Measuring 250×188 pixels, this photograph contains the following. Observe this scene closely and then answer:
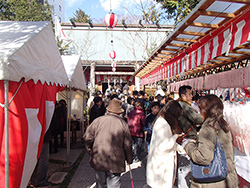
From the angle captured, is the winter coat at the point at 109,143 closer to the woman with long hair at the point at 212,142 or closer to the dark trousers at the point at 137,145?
the woman with long hair at the point at 212,142

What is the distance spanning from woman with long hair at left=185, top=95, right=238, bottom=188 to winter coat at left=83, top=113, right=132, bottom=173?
3.29ft

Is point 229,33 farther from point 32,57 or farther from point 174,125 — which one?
point 32,57

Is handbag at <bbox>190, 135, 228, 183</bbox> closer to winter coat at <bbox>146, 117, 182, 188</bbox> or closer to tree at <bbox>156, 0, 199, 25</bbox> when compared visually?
winter coat at <bbox>146, 117, 182, 188</bbox>

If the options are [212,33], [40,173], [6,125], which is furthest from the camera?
[40,173]

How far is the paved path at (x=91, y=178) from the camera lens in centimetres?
401

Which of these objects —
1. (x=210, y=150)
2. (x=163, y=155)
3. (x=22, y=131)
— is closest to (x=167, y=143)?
(x=163, y=155)

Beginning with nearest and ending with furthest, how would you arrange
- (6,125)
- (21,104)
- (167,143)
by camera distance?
(6,125)
(167,143)
(21,104)

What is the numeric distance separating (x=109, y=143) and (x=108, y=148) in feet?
0.23

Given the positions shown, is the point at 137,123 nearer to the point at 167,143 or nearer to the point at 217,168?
the point at 167,143

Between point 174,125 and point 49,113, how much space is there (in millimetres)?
2320

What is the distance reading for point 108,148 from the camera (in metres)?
2.70

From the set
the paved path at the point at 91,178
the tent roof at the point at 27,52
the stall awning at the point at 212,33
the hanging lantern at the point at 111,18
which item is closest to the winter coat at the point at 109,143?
the tent roof at the point at 27,52

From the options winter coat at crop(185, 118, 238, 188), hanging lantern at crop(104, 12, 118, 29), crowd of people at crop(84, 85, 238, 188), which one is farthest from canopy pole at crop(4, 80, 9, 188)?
hanging lantern at crop(104, 12, 118, 29)

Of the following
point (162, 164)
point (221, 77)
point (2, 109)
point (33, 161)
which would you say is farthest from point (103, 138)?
point (221, 77)
